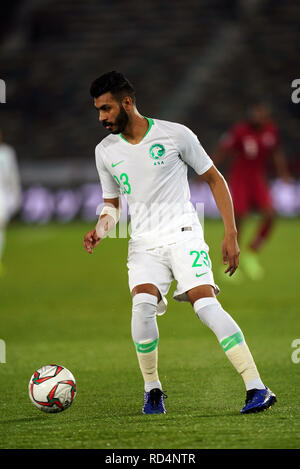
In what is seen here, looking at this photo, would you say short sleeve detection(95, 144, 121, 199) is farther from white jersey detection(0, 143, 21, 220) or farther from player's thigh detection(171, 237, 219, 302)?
white jersey detection(0, 143, 21, 220)

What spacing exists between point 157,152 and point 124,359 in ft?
8.29

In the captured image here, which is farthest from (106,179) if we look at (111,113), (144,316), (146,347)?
(146,347)

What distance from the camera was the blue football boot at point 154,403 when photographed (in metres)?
4.76

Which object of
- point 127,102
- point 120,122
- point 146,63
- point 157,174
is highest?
point 146,63

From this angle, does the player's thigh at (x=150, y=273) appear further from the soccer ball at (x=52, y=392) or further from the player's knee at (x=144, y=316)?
the soccer ball at (x=52, y=392)

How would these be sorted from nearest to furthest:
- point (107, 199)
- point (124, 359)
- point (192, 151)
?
point (192, 151), point (107, 199), point (124, 359)

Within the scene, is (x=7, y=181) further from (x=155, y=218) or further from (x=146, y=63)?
(x=146, y=63)

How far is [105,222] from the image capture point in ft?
16.7

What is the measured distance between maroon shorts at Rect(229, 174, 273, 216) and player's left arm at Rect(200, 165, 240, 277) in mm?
7541

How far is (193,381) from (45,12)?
23.2 meters

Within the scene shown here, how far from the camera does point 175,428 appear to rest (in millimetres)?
4250

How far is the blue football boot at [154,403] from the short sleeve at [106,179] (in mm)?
1167

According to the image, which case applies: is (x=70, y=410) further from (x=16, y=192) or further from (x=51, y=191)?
(x=51, y=191)

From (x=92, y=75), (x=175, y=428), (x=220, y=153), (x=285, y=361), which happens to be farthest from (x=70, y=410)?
(x=92, y=75)
